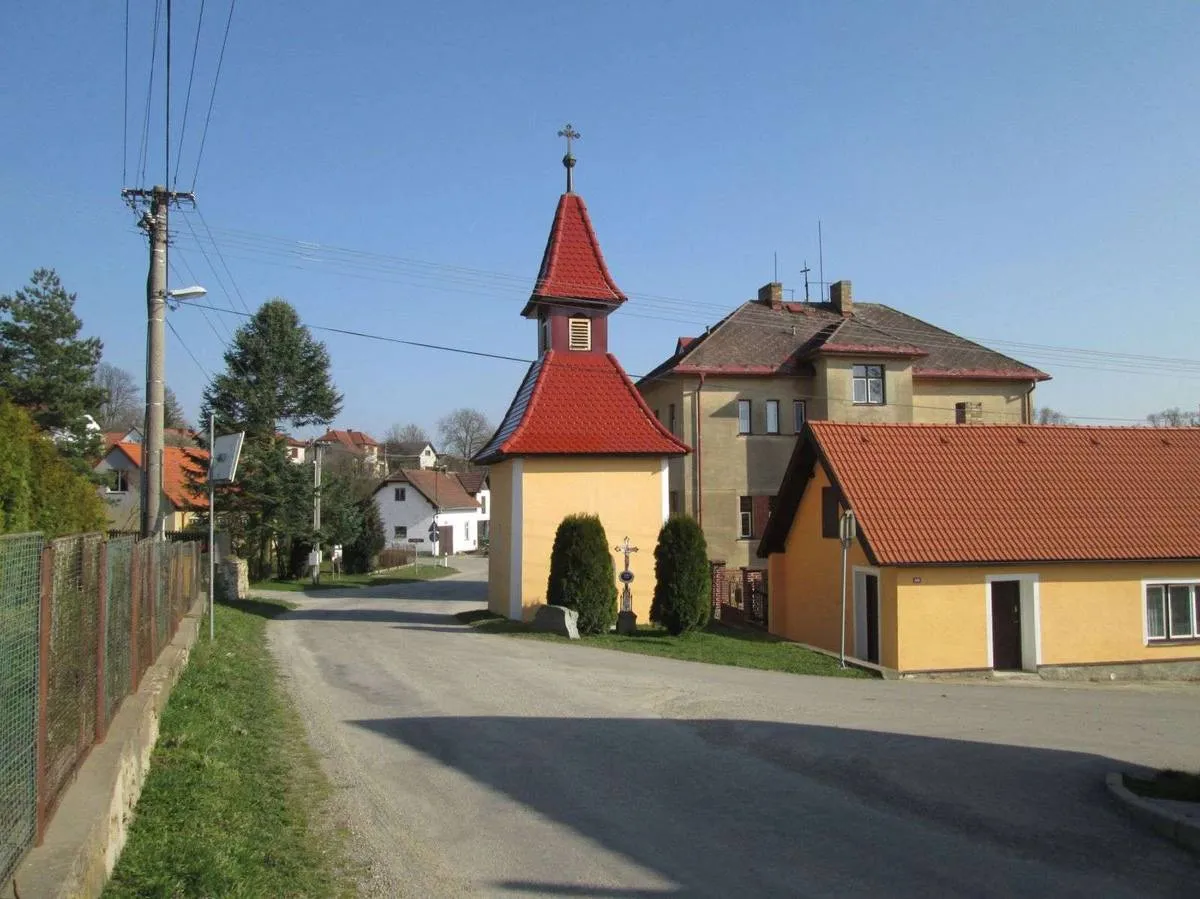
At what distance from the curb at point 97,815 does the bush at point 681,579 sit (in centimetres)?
1373

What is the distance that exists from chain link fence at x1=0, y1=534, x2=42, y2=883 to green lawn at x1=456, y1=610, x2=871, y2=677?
14.1m

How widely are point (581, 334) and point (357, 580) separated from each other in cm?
2600

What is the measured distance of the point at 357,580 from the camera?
157 feet

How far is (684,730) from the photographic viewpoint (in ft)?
35.5

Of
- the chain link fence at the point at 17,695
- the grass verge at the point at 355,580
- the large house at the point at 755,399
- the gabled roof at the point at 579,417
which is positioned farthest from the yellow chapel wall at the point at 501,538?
the chain link fence at the point at 17,695

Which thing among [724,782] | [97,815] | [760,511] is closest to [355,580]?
[760,511]

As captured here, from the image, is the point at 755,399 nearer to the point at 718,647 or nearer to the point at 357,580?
the point at 718,647

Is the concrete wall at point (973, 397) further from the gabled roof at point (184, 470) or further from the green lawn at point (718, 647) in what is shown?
the gabled roof at point (184, 470)

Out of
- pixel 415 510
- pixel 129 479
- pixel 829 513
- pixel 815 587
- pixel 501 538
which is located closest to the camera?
pixel 829 513

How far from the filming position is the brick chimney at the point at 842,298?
3834cm

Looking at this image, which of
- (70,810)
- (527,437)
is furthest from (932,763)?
(527,437)

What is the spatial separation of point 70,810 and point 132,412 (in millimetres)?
92862

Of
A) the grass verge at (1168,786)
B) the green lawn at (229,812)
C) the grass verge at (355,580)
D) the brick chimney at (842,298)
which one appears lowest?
the grass verge at (355,580)

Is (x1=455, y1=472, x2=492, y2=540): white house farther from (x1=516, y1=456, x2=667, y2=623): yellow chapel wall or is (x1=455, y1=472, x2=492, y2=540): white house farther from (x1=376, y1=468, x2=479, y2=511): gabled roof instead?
(x1=516, y1=456, x2=667, y2=623): yellow chapel wall
